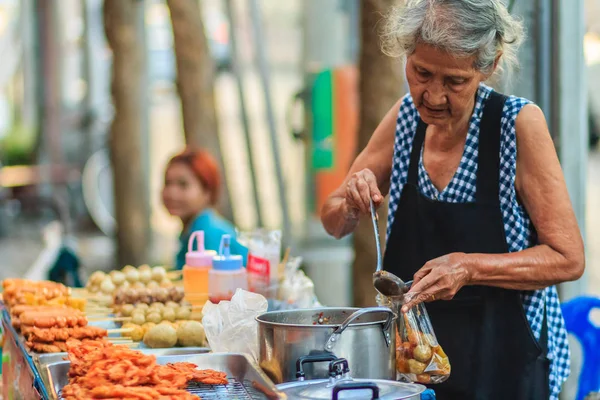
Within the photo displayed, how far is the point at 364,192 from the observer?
281 cm

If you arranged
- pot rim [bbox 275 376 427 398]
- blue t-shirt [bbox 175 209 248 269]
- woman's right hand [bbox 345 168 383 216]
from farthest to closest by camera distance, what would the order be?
blue t-shirt [bbox 175 209 248 269]
woman's right hand [bbox 345 168 383 216]
pot rim [bbox 275 376 427 398]

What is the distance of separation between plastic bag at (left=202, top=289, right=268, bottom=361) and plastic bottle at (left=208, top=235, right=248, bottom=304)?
1.44 feet

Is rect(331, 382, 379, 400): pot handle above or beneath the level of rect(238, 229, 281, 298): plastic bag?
beneath

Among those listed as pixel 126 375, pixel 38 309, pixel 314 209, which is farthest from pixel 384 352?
pixel 314 209

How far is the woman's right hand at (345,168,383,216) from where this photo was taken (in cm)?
279

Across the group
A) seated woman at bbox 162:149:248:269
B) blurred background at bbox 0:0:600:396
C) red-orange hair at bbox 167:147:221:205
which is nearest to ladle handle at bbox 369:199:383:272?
blurred background at bbox 0:0:600:396

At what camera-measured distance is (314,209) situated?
384 inches

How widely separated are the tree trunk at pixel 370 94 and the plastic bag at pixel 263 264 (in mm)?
1731

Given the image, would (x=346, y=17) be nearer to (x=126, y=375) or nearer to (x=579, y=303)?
(x=579, y=303)

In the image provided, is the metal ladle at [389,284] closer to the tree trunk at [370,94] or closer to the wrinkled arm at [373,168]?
the wrinkled arm at [373,168]

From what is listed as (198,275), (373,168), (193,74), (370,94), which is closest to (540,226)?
(373,168)

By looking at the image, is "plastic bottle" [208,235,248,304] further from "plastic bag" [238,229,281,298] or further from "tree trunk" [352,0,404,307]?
"tree trunk" [352,0,404,307]

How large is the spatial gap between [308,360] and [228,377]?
1.32 ft

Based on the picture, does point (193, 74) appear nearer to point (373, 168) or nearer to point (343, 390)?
point (373, 168)
